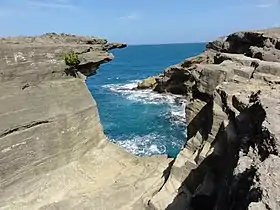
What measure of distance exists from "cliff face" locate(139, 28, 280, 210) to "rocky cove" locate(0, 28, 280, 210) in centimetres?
4

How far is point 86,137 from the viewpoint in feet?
54.0

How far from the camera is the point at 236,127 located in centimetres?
924

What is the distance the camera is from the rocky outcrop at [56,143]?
13.4 m

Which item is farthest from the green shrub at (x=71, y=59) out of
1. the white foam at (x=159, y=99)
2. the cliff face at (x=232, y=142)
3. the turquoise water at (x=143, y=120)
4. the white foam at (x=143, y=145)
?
the white foam at (x=159, y=99)

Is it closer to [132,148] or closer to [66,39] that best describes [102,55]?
[66,39]

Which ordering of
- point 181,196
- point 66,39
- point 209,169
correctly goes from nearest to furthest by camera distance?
point 209,169
point 181,196
point 66,39

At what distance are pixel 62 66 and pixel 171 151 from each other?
41.4 ft

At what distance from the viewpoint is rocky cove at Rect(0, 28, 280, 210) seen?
1238 centimetres

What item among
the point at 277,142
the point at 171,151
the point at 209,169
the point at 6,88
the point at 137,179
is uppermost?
the point at 277,142

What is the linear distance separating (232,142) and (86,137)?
8.59 meters

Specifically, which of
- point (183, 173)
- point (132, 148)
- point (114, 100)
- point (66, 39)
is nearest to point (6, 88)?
point (66, 39)

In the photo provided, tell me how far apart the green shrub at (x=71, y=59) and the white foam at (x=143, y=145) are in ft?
34.5

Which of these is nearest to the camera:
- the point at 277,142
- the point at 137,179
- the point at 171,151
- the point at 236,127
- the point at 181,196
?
the point at 277,142

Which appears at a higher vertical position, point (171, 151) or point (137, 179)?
point (137, 179)
